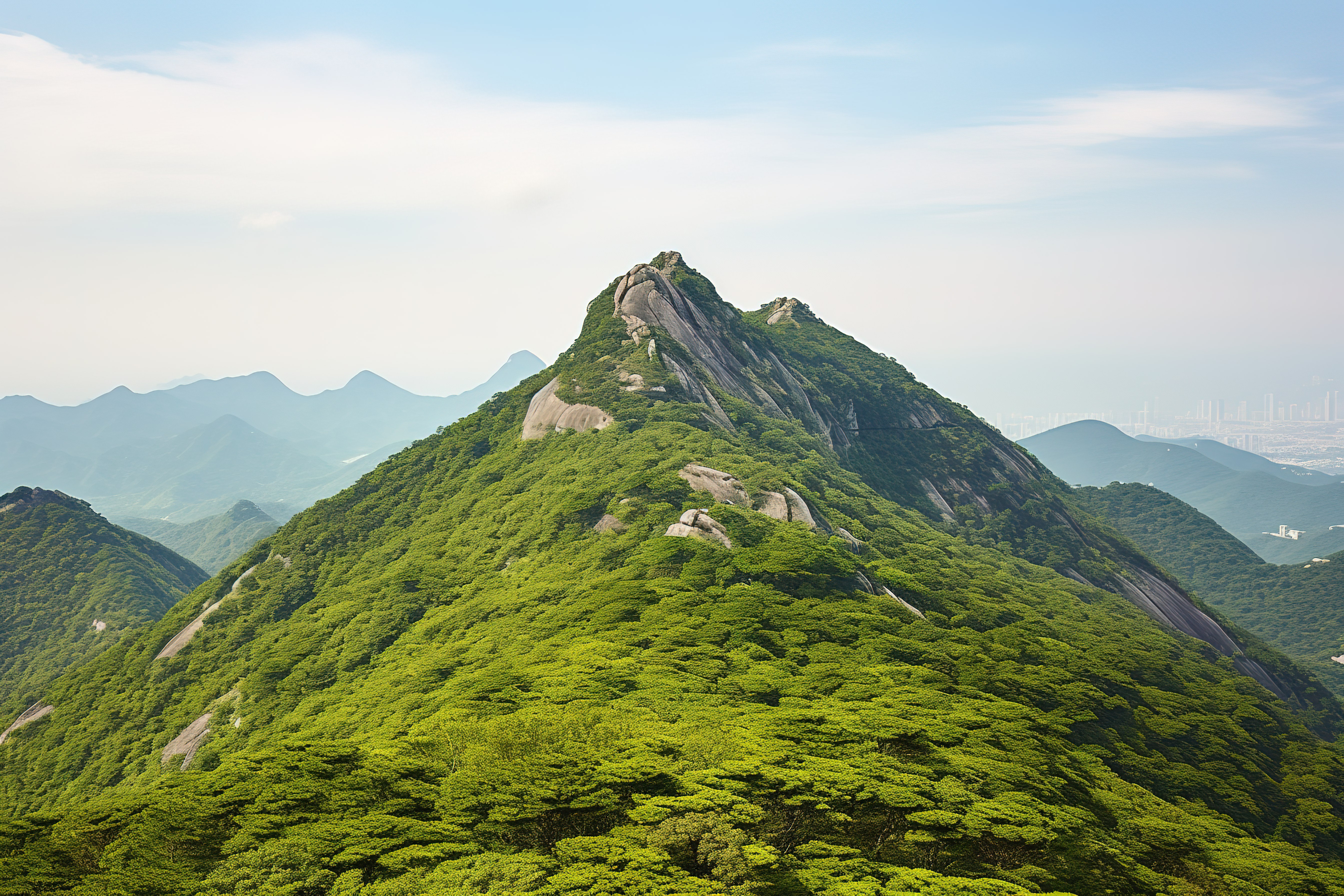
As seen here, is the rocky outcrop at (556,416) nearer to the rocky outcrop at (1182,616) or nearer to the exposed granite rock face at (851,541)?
the exposed granite rock face at (851,541)

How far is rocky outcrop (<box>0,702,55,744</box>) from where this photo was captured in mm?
58562

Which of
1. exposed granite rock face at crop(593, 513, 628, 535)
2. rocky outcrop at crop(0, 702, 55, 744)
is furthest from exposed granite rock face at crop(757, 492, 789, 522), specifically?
rocky outcrop at crop(0, 702, 55, 744)

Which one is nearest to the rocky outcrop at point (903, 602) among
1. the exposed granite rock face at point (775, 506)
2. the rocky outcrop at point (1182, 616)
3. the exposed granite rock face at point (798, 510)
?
the exposed granite rock face at point (798, 510)

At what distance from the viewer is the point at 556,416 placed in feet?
213

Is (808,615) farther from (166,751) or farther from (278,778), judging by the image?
(166,751)

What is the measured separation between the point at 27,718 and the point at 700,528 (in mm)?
57478

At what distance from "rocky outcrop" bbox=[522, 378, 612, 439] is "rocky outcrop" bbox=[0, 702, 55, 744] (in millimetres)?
41498

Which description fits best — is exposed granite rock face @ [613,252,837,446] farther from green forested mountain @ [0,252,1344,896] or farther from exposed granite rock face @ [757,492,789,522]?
exposed granite rock face @ [757,492,789,522]

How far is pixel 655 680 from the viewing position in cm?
2739

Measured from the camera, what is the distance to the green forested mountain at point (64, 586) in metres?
105

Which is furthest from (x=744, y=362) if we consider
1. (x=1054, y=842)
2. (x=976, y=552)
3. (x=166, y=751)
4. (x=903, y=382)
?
(x=1054, y=842)

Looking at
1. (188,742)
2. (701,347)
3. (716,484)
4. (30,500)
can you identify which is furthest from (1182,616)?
(30,500)

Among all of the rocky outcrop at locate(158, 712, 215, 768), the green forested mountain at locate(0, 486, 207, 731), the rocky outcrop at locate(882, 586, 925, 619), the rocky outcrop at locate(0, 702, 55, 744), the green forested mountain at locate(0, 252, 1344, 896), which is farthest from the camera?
the green forested mountain at locate(0, 486, 207, 731)

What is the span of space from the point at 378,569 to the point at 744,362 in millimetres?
46810
